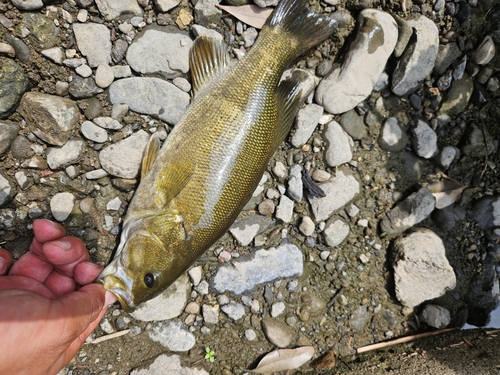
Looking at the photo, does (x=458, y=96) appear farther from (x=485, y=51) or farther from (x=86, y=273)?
(x=86, y=273)

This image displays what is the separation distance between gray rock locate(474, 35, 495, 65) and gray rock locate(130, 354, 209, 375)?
4.29m

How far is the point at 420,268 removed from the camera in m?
3.76

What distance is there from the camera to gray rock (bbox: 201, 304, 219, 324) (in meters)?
3.59

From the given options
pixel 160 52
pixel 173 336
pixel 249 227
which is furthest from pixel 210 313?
pixel 160 52

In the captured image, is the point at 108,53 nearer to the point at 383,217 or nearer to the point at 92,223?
the point at 92,223

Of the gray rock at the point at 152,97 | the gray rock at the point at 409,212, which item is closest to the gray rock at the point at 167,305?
the gray rock at the point at 152,97

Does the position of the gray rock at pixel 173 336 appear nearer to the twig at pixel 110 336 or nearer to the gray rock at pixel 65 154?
the twig at pixel 110 336

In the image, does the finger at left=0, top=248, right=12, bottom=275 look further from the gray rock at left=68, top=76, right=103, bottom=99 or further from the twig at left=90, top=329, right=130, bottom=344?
the gray rock at left=68, top=76, right=103, bottom=99

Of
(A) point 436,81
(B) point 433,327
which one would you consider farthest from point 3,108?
(B) point 433,327

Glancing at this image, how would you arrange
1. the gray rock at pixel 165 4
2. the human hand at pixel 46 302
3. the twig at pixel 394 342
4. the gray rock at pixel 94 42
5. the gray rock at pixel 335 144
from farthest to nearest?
the twig at pixel 394 342 → the gray rock at pixel 335 144 → the gray rock at pixel 165 4 → the gray rock at pixel 94 42 → the human hand at pixel 46 302

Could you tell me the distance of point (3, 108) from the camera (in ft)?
9.62

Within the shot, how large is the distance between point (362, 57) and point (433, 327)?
3018mm

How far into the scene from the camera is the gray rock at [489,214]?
4.05 meters

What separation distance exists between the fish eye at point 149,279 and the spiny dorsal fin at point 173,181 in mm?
550
